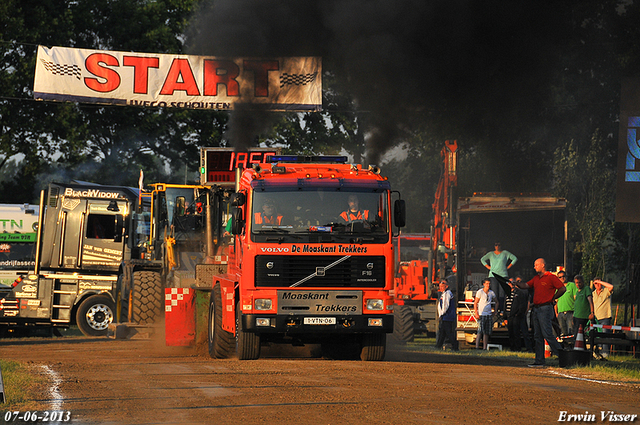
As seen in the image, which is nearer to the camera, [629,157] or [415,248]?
[629,157]

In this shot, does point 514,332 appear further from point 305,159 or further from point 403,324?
point 305,159

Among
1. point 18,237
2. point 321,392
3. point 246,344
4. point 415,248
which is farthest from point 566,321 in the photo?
point 18,237

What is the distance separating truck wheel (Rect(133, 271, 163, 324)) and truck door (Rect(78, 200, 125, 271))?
5185mm

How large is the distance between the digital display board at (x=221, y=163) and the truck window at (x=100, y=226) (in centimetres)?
679

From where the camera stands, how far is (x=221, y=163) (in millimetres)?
20078

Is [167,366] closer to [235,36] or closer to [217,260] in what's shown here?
[217,260]

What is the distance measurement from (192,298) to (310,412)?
8.80 metres

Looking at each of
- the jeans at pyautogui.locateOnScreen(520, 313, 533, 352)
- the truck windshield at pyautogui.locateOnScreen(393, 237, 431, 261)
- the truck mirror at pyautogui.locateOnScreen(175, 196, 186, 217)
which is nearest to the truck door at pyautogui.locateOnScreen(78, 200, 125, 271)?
→ the truck mirror at pyautogui.locateOnScreen(175, 196, 186, 217)

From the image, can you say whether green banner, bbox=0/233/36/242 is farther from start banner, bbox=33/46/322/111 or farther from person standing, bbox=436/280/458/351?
person standing, bbox=436/280/458/351

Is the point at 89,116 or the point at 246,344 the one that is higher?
the point at 89,116

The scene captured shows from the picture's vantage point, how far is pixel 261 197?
1423cm

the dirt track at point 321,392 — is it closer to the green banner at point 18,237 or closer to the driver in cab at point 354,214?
the driver in cab at point 354,214

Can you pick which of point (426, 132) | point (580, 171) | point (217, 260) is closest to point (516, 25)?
point (426, 132)

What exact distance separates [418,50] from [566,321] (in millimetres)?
6690
